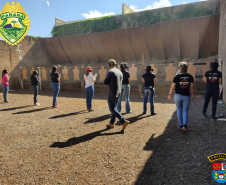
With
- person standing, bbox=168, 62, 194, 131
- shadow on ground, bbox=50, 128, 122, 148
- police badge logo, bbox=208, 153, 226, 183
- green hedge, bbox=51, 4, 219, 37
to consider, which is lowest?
shadow on ground, bbox=50, 128, 122, 148

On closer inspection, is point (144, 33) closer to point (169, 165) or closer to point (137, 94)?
point (137, 94)

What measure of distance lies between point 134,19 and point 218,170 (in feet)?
51.3

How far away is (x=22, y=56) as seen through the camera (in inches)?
564

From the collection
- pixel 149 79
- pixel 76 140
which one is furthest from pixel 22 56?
pixel 76 140

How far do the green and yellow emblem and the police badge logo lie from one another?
14.0 meters

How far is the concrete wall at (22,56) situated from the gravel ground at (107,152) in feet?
32.5

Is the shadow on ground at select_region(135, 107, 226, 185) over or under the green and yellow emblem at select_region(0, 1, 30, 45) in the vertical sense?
under

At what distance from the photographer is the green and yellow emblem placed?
11791 millimetres

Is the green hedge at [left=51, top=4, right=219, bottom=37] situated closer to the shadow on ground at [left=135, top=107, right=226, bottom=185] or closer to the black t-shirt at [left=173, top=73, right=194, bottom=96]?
the black t-shirt at [left=173, top=73, right=194, bottom=96]

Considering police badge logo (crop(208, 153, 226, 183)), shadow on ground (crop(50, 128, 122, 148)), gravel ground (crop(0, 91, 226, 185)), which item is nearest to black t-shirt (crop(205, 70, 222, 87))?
gravel ground (crop(0, 91, 226, 185))

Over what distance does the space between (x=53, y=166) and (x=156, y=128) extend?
280 cm

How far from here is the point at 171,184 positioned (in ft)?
7.19

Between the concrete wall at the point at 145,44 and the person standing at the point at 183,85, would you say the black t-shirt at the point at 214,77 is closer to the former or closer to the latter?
the person standing at the point at 183,85

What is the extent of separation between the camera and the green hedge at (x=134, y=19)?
13290 millimetres
